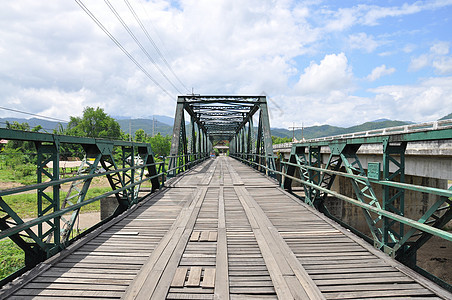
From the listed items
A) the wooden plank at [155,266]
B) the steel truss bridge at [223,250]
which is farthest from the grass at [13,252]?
the wooden plank at [155,266]

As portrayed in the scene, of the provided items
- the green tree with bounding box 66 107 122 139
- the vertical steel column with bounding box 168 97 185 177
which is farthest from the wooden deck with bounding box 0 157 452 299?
the green tree with bounding box 66 107 122 139

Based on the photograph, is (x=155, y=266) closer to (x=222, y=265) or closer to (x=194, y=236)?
(x=222, y=265)

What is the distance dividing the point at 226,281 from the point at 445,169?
841 cm

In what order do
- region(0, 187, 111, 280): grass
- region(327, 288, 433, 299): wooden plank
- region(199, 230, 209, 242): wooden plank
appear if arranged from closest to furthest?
region(327, 288, 433, 299): wooden plank
region(199, 230, 209, 242): wooden plank
region(0, 187, 111, 280): grass

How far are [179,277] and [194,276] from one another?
17 centimetres

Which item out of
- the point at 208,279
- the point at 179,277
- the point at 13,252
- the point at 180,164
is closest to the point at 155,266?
the point at 179,277

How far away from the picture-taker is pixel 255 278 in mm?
2988

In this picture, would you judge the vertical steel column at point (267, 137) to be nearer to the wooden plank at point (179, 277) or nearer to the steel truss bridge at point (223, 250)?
the steel truss bridge at point (223, 250)

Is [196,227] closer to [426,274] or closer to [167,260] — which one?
[167,260]

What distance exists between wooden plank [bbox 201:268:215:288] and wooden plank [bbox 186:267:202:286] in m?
0.06

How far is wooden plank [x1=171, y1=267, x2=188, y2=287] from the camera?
2801 millimetres

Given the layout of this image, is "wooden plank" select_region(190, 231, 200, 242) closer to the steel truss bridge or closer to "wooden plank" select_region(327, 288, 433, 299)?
the steel truss bridge

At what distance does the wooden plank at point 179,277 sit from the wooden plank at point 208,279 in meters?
0.23

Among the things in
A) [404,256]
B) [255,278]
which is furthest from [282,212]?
[255,278]
